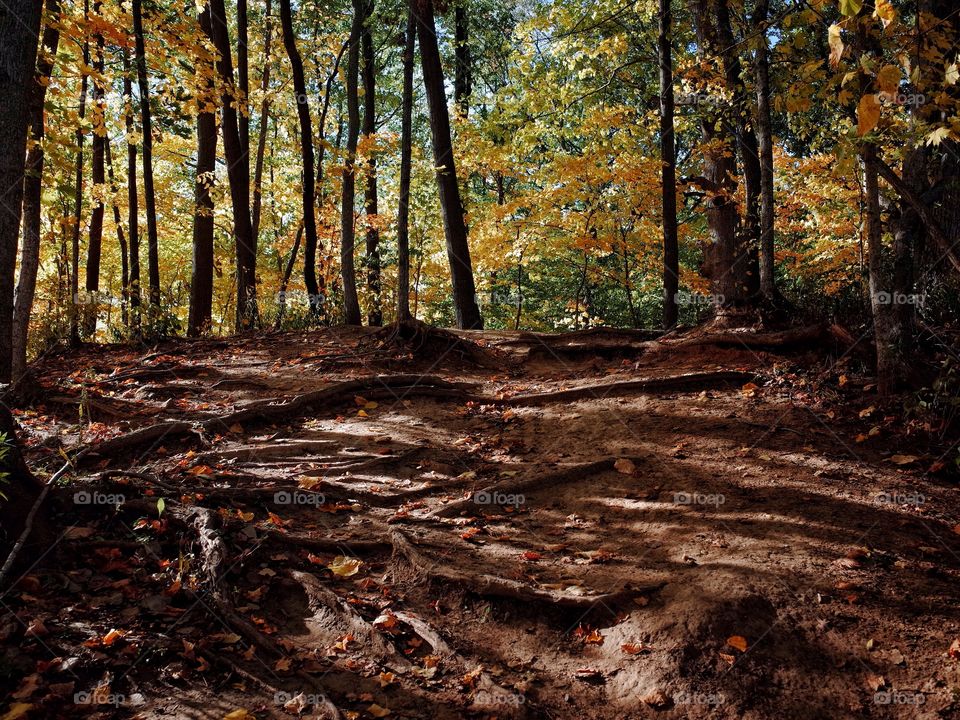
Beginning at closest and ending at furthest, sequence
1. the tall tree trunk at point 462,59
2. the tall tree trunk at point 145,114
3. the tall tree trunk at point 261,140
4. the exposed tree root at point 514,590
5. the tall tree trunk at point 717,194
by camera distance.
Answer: the exposed tree root at point 514,590, the tall tree trunk at point 717,194, the tall tree trunk at point 145,114, the tall tree trunk at point 261,140, the tall tree trunk at point 462,59

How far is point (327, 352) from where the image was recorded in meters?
9.09

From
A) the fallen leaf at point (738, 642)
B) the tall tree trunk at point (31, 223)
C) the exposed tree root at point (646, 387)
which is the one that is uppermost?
the tall tree trunk at point (31, 223)

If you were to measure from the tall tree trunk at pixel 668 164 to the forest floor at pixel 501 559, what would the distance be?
2808 mm

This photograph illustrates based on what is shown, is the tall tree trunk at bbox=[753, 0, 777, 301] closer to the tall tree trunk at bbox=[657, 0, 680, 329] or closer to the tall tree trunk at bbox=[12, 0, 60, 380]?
the tall tree trunk at bbox=[657, 0, 680, 329]

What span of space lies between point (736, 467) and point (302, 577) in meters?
3.70

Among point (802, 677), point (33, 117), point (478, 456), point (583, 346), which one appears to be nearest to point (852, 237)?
point (583, 346)

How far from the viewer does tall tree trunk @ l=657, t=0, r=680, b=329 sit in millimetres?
9281

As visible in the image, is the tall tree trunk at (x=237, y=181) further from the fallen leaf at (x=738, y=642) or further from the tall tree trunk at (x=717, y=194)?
the fallen leaf at (x=738, y=642)

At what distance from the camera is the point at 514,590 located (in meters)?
3.90

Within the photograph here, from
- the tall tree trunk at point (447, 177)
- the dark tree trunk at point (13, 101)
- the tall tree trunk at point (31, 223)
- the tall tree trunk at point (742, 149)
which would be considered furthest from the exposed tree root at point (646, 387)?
the tall tree trunk at point (31, 223)

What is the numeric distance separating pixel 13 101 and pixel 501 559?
4.26 metres

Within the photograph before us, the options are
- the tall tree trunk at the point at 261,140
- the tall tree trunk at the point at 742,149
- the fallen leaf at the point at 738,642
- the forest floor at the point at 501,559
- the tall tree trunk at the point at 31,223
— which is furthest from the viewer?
the tall tree trunk at the point at 261,140

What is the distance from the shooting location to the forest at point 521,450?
3244 millimetres

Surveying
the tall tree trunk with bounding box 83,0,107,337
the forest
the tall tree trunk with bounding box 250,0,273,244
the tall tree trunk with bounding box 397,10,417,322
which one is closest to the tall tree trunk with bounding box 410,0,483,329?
the forest
